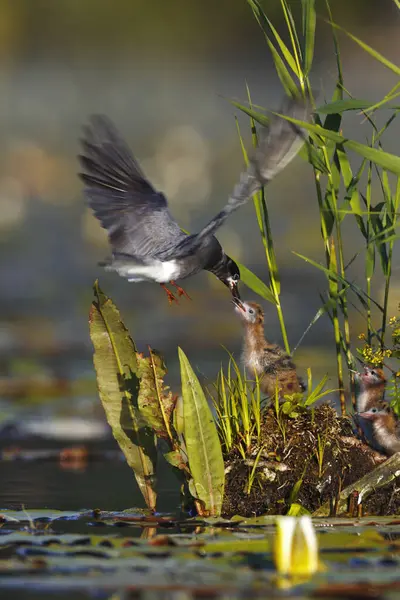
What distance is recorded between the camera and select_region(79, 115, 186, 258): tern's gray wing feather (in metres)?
8.48

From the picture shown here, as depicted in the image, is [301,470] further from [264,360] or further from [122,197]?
[122,197]

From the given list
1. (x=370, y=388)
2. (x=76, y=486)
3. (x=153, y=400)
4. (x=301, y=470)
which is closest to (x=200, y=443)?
(x=153, y=400)

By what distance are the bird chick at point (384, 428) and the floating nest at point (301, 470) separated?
0.44 ft

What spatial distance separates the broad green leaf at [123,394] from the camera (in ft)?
25.4

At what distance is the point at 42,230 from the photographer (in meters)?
24.5

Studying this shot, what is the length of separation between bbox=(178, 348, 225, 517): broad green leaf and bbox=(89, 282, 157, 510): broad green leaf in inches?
20.2

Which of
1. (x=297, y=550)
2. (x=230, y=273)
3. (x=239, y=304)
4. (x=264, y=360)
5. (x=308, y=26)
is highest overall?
(x=308, y=26)

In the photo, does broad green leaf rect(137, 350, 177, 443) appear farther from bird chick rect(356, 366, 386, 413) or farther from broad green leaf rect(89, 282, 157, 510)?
bird chick rect(356, 366, 386, 413)

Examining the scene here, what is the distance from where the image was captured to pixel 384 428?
24.6 feet

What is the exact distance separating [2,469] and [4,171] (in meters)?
18.0

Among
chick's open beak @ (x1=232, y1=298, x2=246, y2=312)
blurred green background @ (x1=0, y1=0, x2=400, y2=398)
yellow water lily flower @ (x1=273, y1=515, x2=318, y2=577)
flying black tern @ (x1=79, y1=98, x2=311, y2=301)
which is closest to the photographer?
yellow water lily flower @ (x1=273, y1=515, x2=318, y2=577)

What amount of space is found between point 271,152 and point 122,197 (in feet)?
4.64

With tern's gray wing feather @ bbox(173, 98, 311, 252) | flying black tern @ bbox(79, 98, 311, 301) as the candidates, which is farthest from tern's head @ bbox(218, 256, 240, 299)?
tern's gray wing feather @ bbox(173, 98, 311, 252)

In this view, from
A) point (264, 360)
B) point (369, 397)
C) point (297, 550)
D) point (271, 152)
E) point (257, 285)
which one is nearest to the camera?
point (297, 550)
